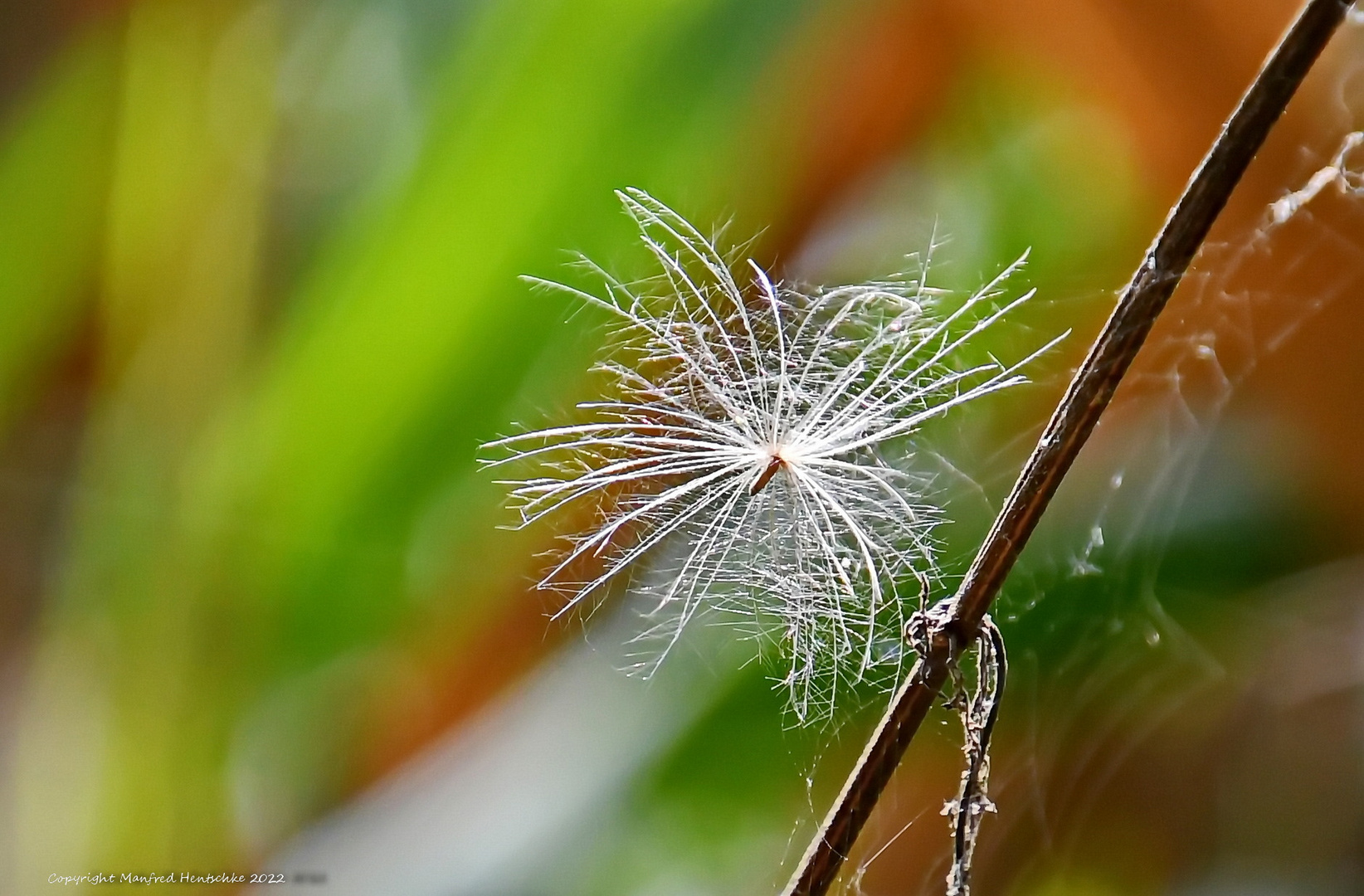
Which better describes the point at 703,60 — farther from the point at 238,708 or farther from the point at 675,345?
the point at 238,708

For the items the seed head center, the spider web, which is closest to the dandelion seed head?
the seed head center

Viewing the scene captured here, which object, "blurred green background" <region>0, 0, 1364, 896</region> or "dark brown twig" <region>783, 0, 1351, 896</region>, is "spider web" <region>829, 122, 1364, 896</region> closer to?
"blurred green background" <region>0, 0, 1364, 896</region>

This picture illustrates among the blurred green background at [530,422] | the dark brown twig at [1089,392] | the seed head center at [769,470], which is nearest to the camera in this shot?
the dark brown twig at [1089,392]

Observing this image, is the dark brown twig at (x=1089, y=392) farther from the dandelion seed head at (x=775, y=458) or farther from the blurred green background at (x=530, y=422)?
the blurred green background at (x=530, y=422)

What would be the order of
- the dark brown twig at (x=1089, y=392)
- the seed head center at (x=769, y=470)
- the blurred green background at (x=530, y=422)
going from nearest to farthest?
the dark brown twig at (x=1089, y=392) < the seed head center at (x=769, y=470) < the blurred green background at (x=530, y=422)

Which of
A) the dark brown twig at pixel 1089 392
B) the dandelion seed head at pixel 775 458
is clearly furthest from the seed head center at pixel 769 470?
the dark brown twig at pixel 1089 392

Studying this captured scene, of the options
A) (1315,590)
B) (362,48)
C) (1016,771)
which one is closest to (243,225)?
(362,48)

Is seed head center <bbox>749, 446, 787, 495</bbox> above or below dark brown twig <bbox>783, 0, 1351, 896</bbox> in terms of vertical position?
above
